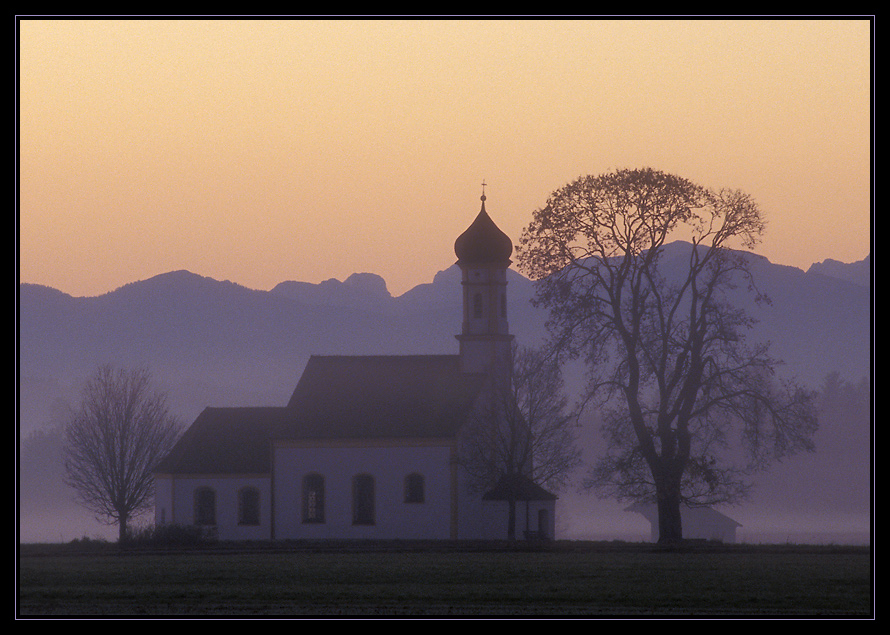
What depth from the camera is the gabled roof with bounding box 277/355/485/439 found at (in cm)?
5744

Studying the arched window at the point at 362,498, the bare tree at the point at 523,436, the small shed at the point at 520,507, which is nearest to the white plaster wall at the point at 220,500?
the arched window at the point at 362,498

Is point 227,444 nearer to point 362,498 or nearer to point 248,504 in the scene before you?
point 248,504

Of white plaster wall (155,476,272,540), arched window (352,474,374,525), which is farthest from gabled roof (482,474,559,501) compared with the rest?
white plaster wall (155,476,272,540)

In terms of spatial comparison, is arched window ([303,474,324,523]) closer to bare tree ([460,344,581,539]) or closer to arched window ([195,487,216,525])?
arched window ([195,487,216,525])

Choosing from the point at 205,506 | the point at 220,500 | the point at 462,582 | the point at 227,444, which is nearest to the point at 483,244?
the point at 227,444

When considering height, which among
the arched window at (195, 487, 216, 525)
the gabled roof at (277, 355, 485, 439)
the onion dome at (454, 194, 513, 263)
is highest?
the onion dome at (454, 194, 513, 263)

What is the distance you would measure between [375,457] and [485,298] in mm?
8595

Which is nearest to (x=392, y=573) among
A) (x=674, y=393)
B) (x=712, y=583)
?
(x=712, y=583)

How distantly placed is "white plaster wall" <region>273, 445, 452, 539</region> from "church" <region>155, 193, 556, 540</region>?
42 millimetres

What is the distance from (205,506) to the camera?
58000 millimetres

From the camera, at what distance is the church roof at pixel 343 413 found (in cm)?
5759

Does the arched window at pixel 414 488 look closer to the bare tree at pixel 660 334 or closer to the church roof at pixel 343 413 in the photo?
the church roof at pixel 343 413

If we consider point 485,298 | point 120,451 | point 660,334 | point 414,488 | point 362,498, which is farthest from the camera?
point 120,451
